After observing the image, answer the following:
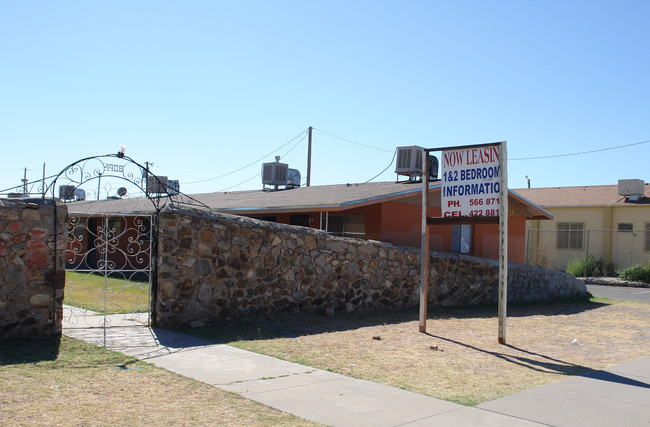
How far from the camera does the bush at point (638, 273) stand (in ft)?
83.4

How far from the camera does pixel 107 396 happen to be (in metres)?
5.84

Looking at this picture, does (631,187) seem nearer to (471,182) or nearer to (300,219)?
(300,219)

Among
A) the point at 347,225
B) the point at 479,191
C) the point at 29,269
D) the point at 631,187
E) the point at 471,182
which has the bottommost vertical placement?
the point at 29,269

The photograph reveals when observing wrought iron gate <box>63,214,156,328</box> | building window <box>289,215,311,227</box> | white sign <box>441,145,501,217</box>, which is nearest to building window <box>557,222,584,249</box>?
building window <box>289,215,311,227</box>

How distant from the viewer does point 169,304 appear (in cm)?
984

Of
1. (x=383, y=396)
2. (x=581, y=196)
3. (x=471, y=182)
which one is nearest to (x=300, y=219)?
(x=471, y=182)

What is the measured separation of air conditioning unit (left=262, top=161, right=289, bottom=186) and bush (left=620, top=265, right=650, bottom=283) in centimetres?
1569

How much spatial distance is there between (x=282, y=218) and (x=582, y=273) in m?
16.2

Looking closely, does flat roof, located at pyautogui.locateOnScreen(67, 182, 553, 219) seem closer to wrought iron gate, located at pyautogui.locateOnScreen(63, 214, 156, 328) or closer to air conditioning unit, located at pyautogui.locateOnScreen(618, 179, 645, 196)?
wrought iron gate, located at pyautogui.locateOnScreen(63, 214, 156, 328)

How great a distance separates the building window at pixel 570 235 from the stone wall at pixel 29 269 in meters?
26.2

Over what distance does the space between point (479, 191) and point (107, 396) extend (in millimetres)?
6781

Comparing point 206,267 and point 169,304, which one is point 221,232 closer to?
point 206,267

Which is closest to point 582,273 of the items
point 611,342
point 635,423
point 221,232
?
point 611,342

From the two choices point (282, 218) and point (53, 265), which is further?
point (282, 218)
